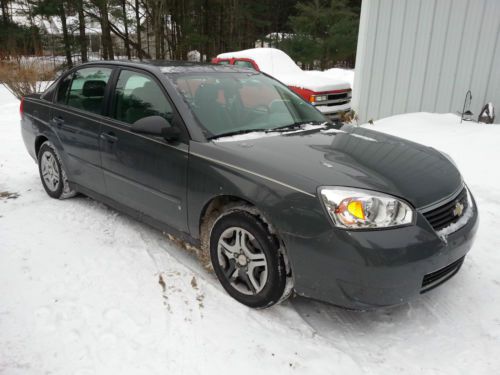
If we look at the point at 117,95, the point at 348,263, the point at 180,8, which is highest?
the point at 180,8

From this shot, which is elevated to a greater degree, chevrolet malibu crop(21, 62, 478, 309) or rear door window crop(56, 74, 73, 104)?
rear door window crop(56, 74, 73, 104)

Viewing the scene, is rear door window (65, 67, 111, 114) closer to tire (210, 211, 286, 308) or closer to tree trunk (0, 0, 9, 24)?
tire (210, 211, 286, 308)

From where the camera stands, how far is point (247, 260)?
8.93ft

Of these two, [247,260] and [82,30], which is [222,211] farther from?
[82,30]

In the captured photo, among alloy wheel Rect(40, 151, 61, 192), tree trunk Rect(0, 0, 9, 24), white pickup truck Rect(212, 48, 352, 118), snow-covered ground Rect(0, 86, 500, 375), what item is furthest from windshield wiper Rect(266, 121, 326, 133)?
tree trunk Rect(0, 0, 9, 24)

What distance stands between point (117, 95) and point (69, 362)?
89.5 inches

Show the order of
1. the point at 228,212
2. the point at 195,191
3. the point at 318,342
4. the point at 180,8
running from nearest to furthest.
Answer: the point at 318,342 < the point at 228,212 < the point at 195,191 < the point at 180,8

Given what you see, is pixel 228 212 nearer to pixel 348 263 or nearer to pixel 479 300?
pixel 348 263

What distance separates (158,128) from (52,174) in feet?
7.62

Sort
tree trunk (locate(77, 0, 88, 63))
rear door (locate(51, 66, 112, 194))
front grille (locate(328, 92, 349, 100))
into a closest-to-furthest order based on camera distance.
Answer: rear door (locate(51, 66, 112, 194))
front grille (locate(328, 92, 349, 100))
tree trunk (locate(77, 0, 88, 63))

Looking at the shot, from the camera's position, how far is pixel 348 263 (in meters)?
2.28

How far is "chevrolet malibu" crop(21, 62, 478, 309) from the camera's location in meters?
2.34

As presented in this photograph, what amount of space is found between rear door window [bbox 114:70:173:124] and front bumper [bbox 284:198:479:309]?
1546 millimetres

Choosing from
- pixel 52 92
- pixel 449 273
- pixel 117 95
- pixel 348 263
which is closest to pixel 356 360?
pixel 348 263
